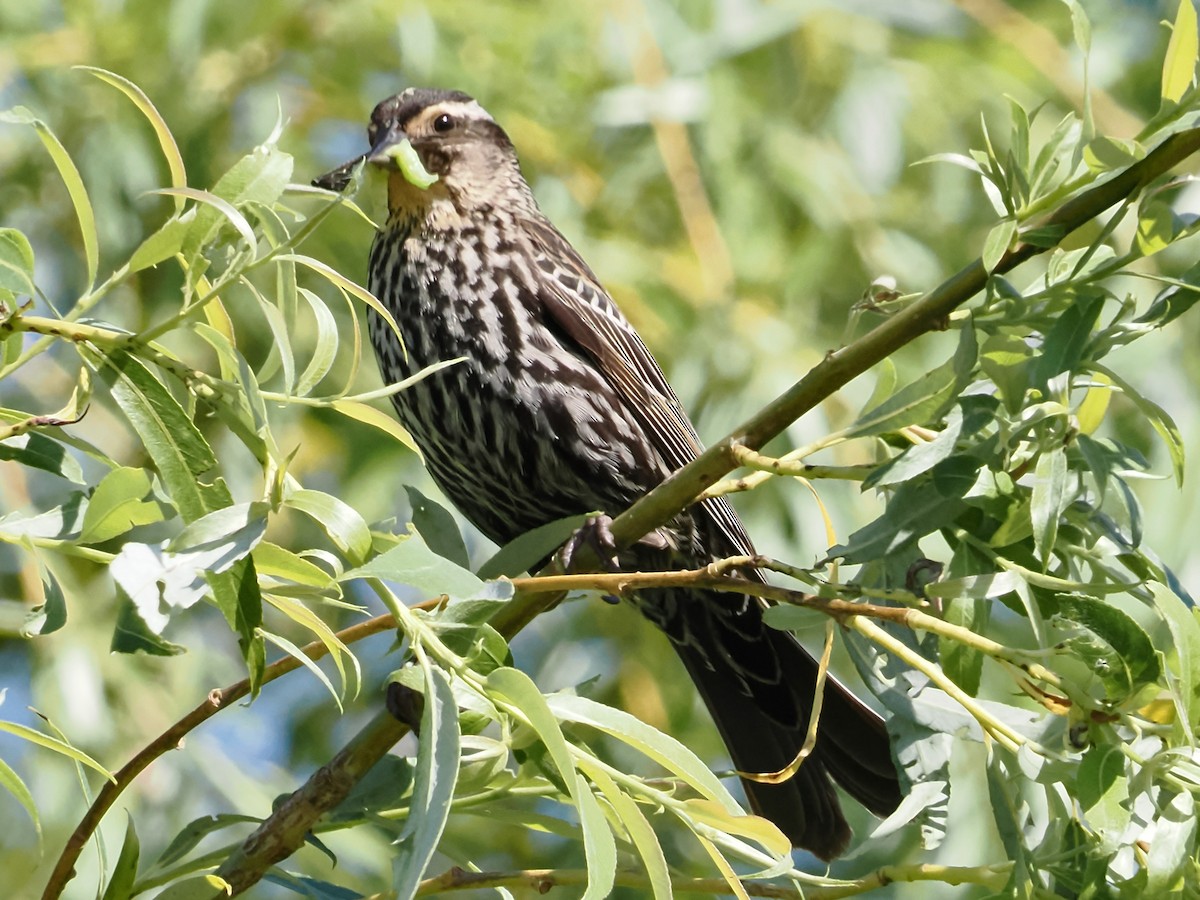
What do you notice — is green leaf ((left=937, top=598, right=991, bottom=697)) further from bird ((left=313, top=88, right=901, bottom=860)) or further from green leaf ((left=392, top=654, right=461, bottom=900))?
bird ((left=313, top=88, right=901, bottom=860))

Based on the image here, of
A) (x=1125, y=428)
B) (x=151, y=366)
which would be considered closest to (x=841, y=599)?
(x=151, y=366)

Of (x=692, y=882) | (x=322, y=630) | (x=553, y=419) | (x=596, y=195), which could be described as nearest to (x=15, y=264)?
(x=322, y=630)

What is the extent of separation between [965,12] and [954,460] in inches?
127

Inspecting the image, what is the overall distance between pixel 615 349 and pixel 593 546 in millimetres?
937

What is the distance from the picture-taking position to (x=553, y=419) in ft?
8.75

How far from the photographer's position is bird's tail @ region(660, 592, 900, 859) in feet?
7.65

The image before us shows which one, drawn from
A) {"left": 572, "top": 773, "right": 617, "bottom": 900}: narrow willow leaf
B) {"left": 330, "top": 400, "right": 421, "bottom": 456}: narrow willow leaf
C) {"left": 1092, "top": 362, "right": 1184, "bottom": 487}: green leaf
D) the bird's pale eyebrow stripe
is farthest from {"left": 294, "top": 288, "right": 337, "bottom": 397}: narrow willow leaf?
the bird's pale eyebrow stripe

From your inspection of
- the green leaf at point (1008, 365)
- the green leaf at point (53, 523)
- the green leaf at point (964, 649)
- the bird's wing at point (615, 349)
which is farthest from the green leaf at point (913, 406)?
the bird's wing at point (615, 349)

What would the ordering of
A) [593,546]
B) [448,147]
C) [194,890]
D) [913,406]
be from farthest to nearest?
[448,147] < [593,546] < [194,890] < [913,406]

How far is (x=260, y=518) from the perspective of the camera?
1150 millimetres

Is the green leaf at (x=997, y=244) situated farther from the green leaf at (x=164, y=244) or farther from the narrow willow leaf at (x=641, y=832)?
the green leaf at (x=164, y=244)

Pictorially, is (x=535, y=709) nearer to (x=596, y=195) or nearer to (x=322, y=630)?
(x=322, y=630)

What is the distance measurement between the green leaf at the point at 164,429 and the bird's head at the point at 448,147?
1683 millimetres

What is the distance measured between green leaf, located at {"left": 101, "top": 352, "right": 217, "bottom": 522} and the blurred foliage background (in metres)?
1.94
